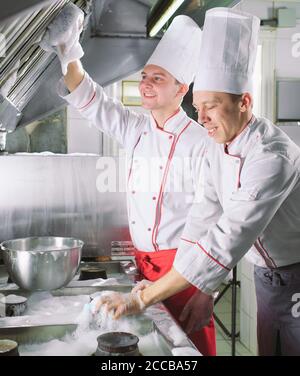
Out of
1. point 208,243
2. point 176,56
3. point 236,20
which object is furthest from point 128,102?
point 208,243

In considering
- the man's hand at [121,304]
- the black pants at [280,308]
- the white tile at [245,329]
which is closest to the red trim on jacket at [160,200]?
the black pants at [280,308]

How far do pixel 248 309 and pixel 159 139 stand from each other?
2.15 metres

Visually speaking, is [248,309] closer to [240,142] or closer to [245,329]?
[245,329]

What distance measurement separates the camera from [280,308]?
160cm

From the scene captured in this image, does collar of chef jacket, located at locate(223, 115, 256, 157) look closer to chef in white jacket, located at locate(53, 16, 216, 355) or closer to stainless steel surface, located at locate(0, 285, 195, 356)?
chef in white jacket, located at locate(53, 16, 216, 355)

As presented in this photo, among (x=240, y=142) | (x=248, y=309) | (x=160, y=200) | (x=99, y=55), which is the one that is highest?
(x=99, y=55)

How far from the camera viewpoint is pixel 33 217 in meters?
2.00

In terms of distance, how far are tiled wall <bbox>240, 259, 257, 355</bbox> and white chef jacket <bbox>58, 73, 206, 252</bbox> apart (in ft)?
5.99

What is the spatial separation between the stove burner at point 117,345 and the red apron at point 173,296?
0.66 meters

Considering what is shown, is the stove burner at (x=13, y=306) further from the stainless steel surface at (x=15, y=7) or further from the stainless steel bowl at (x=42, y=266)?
the stainless steel surface at (x=15, y=7)

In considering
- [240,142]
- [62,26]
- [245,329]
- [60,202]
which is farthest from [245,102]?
[245,329]

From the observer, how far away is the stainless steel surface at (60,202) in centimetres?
197

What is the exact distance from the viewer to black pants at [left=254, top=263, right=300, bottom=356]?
156 centimetres

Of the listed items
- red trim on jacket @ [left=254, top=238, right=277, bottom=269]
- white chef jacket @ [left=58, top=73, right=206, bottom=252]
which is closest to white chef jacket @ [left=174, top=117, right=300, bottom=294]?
red trim on jacket @ [left=254, top=238, right=277, bottom=269]
